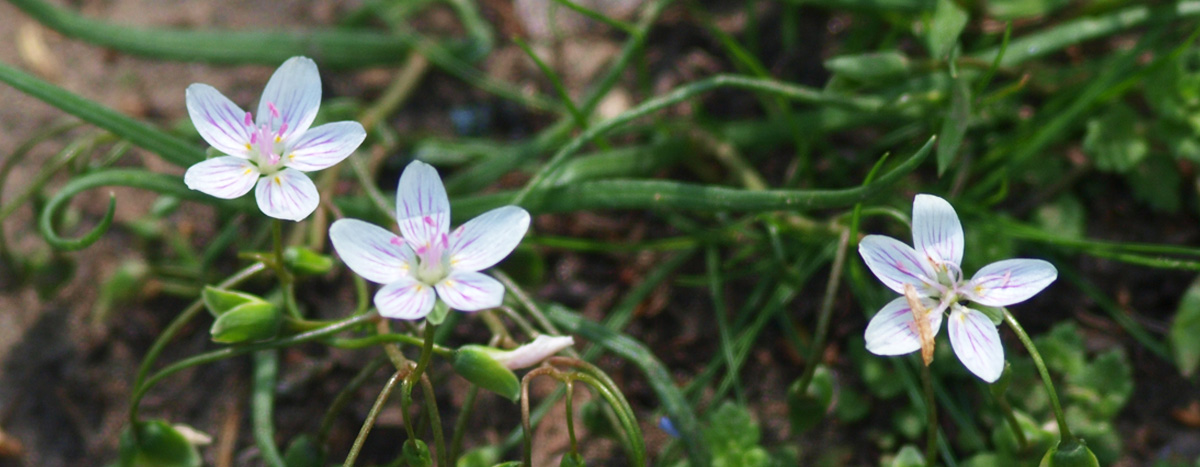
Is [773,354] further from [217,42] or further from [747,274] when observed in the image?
[217,42]

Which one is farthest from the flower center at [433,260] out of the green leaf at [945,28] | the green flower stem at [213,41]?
the green flower stem at [213,41]

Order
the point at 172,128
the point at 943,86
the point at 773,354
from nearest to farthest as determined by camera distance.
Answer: the point at 943,86 → the point at 773,354 → the point at 172,128

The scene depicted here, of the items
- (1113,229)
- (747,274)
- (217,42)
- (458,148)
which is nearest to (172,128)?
(217,42)

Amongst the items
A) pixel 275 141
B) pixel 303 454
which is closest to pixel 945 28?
pixel 275 141

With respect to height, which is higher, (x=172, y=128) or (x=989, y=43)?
(x=172, y=128)

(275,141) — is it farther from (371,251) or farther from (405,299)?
(405,299)

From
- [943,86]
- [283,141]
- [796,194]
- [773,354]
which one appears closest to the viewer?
[283,141]

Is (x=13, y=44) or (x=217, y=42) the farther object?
(x=13, y=44)
